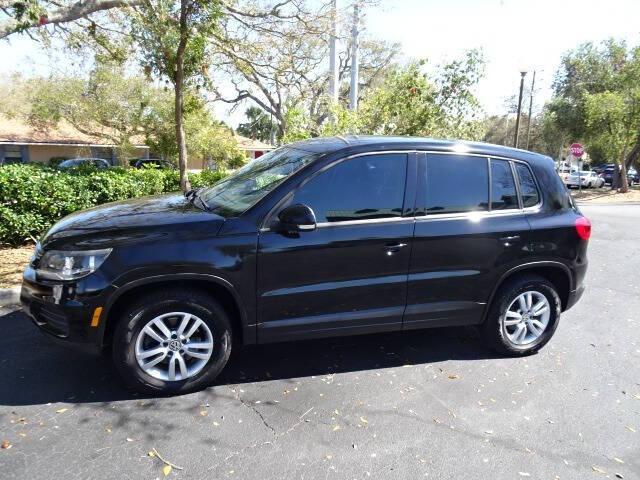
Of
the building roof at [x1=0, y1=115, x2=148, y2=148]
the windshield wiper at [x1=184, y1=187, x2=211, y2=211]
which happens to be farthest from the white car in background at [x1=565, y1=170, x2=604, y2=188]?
the windshield wiper at [x1=184, y1=187, x2=211, y2=211]

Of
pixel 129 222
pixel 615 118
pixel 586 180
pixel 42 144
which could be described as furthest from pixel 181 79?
pixel 586 180

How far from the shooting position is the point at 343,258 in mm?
3668

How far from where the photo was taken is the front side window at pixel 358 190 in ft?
12.1

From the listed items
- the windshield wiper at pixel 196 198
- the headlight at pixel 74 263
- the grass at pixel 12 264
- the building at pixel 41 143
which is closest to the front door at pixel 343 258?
the windshield wiper at pixel 196 198

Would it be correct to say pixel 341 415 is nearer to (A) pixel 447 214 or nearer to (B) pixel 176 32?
(A) pixel 447 214

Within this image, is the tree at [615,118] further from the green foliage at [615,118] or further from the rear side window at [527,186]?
the rear side window at [527,186]

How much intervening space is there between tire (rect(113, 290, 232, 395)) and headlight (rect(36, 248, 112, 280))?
0.37m

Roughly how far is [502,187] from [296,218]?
1884 millimetres

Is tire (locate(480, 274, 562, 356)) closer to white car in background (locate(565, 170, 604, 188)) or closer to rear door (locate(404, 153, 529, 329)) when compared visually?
rear door (locate(404, 153, 529, 329))

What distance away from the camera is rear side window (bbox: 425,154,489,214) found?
13.1 feet

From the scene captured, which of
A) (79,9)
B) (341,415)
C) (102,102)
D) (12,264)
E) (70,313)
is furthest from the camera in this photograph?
(102,102)

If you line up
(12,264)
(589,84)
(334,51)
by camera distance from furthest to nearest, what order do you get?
(589,84)
(334,51)
(12,264)

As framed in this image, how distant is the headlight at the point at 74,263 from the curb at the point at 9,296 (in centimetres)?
221

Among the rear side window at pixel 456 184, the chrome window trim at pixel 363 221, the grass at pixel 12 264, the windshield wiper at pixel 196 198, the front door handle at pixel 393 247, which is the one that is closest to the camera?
the chrome window trim at pixel 363 221
